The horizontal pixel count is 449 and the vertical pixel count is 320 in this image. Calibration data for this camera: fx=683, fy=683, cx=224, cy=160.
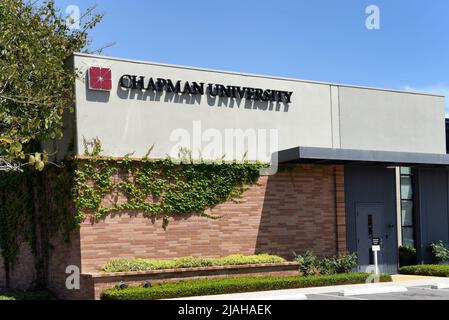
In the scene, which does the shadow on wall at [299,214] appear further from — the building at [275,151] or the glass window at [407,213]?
the glass window at [407,213]

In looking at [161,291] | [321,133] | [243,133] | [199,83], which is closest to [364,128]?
[321,133]

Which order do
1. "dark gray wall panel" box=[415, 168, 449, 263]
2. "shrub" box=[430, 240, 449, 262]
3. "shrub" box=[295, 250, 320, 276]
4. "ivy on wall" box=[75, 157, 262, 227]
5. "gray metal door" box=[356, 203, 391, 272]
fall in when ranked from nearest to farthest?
"ivy on wall" box=[75, 157, 262, 227] → "shrub" box=[295, 250, 320, 276] → "gray metal door" box=[356, 203, 391, 272] → "shrub" box=[430, 240, 449, 262] → "dark gray wall panel" box=[415, 168, 449, 263]

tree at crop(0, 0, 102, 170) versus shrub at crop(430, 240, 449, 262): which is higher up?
tree at crop(0, 0, 102, 170)

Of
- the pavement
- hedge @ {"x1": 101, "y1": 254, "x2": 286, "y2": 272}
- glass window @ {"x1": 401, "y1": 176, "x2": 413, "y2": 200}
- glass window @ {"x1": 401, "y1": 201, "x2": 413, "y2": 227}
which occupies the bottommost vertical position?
the pavement

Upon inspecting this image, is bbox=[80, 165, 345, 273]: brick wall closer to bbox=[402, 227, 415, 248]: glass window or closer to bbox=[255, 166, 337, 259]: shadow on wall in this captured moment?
bbox=[255, 166, 337, 259]: shadow on wall

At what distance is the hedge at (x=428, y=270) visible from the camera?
77.0ft

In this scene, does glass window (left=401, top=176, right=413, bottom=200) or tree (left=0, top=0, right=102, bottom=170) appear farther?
glass window (left=401, top=176, right=413, bottom=200)

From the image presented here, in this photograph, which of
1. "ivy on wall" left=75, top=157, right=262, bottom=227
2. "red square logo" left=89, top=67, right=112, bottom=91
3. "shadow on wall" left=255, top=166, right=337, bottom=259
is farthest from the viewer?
"shadow on wall" left=255, top=166, right=337, bottom=259

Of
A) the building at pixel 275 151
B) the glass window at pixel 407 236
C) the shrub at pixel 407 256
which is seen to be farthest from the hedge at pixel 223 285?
the glass window at pixel 407 236

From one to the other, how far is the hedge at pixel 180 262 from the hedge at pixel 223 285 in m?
0.62

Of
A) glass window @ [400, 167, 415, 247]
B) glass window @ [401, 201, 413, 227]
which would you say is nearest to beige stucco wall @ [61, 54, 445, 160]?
glass window @ [400, 167, 415, 247]

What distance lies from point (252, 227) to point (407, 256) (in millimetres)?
7374

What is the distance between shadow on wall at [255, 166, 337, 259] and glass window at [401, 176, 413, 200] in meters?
3.80

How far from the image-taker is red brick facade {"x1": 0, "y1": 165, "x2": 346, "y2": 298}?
784 inches
